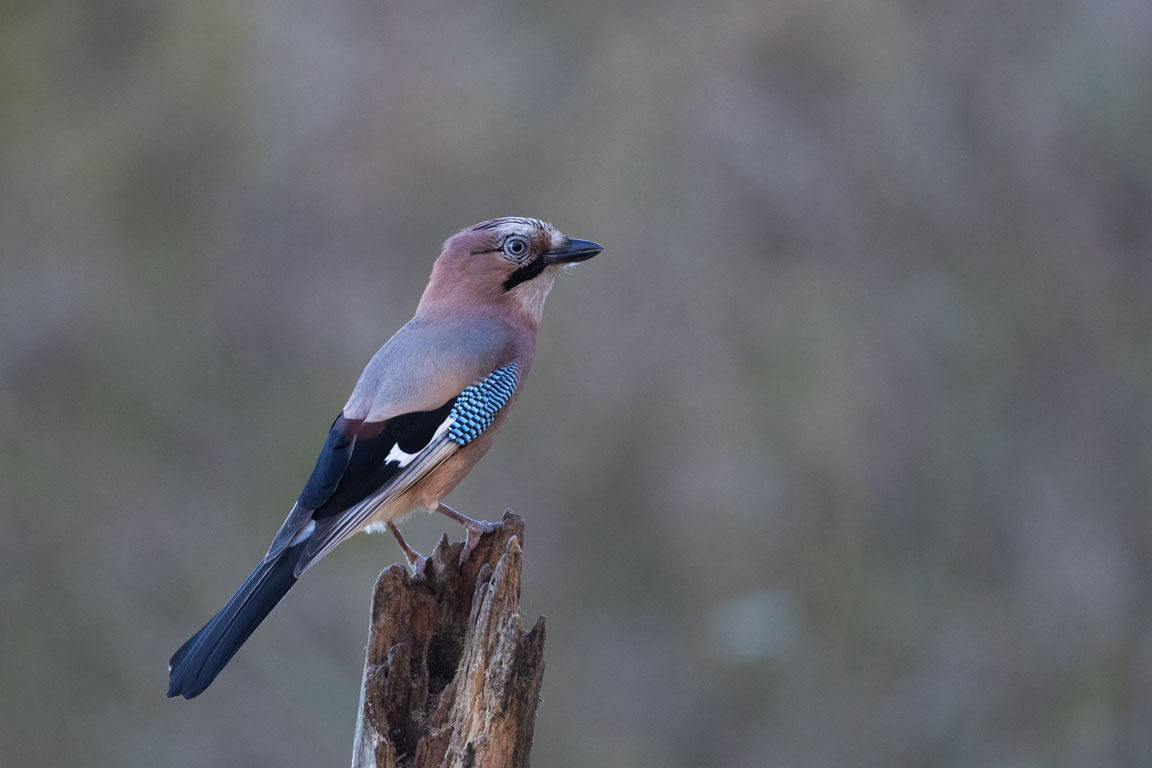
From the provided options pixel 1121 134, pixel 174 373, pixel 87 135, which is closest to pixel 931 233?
pixel 1121 134

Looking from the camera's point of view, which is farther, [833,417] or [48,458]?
[48,458]

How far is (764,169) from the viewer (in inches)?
349

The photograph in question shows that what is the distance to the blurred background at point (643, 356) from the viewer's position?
7.59 meters

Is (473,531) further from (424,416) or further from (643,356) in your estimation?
(643,356)

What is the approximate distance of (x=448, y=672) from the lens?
4.02m

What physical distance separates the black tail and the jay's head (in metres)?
1.38

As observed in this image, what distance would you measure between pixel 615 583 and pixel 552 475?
956 millimetres

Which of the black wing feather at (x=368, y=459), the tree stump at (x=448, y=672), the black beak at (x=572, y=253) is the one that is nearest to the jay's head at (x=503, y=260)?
the black beak at (x=572, y=253)

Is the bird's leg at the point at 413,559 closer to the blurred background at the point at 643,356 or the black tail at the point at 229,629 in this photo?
the black tail at the point at 229,629

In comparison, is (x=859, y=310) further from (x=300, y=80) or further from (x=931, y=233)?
(x=300, y=80)

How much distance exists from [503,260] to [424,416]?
0.89 metres

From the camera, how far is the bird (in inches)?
161

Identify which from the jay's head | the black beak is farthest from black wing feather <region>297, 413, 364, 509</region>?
the black beak

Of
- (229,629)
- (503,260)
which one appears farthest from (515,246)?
(229,629)
